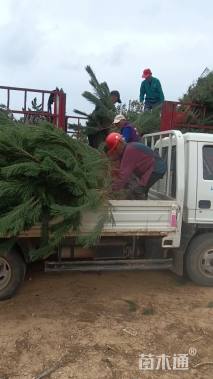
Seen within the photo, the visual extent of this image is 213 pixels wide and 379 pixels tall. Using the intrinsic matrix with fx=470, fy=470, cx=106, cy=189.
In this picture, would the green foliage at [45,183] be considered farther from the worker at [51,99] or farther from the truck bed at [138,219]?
the worker at [51,99]

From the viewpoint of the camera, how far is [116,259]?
5.74 metres

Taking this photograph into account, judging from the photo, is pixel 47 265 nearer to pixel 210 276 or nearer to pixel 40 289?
pixel 40 289

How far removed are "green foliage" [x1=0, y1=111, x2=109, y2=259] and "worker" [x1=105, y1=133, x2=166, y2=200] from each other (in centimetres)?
80

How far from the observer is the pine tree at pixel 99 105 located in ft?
24.1

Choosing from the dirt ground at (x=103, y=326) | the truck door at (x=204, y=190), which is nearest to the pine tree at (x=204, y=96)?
the truck door at (x=204, y=190)

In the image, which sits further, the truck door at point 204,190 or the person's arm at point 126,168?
the truck door at point 204,190

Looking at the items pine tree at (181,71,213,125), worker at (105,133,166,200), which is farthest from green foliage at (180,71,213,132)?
worker at (105,133,166,200)

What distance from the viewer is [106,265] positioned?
5648 mm

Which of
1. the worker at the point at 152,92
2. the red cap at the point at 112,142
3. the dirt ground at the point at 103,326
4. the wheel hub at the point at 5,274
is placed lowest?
the dirt ground at the point at 103,326

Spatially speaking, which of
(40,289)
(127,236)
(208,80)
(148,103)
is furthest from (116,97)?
Result: (40,289)

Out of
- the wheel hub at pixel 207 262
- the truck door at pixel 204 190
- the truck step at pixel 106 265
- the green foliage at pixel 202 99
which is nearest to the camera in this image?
the truck step at pixel 106 265

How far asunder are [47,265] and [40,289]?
1.27ft

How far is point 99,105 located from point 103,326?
386 cm

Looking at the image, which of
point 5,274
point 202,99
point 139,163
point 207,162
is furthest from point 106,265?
point 202,99
